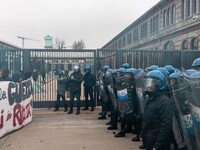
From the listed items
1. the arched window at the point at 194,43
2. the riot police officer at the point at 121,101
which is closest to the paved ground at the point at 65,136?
the riot police officer at the point at 121,101

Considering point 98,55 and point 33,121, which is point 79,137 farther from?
point 98,55

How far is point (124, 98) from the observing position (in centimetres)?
759

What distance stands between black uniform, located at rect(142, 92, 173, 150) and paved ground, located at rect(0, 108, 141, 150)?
274 centimetres

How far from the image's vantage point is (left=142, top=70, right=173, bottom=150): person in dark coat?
13.5 feet

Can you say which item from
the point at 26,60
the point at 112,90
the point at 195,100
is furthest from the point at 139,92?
the point at 26,60

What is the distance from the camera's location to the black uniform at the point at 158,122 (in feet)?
13.5

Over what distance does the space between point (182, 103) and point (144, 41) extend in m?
37.1

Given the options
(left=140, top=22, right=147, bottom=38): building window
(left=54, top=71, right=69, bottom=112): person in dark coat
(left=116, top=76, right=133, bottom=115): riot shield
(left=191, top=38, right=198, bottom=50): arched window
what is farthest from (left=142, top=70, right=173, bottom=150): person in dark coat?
(left=140, top=22, right=147, bottom=38): building window

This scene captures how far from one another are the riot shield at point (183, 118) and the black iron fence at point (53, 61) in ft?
28.5

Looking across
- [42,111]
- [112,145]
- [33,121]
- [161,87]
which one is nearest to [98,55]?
[42,111]

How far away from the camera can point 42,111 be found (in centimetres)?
1260

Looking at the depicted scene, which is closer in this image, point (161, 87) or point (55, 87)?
point (161, 87)

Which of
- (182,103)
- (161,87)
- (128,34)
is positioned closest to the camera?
(182,103)

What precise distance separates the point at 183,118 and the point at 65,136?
4.67 meters
